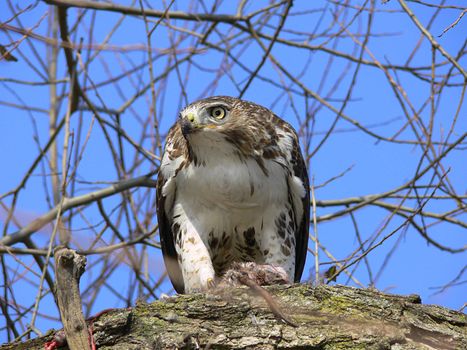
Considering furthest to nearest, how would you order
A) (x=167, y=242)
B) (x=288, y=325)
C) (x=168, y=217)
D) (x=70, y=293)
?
(x=167, y=242) → (x=168, y=217) → (x=288, y=325) → (x=70, y=293)

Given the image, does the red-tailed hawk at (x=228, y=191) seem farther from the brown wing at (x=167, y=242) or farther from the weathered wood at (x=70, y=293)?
the weathered wood at (x=70, y=293)

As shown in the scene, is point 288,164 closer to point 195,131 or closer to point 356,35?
point 195,131

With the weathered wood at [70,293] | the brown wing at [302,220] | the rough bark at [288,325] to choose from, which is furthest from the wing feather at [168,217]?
the weathered wood at [70,293]

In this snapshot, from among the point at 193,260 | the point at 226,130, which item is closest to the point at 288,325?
the point at 193,260

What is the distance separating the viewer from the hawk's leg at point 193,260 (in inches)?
231

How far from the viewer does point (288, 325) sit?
14.3 ft

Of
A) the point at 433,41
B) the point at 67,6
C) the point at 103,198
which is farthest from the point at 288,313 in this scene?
the point at 67,6

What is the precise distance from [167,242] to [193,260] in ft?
1.62

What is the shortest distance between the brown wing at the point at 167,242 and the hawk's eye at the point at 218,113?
0.63 metres

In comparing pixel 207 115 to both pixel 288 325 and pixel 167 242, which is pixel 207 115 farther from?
pixel 288 325

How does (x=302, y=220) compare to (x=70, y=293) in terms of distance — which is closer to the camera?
(x=70, y=293)

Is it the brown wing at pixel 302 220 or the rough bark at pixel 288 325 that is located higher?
the brown wing at pixel 302 220

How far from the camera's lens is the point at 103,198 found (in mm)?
7148

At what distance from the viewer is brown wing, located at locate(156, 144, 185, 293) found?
6197 mm
